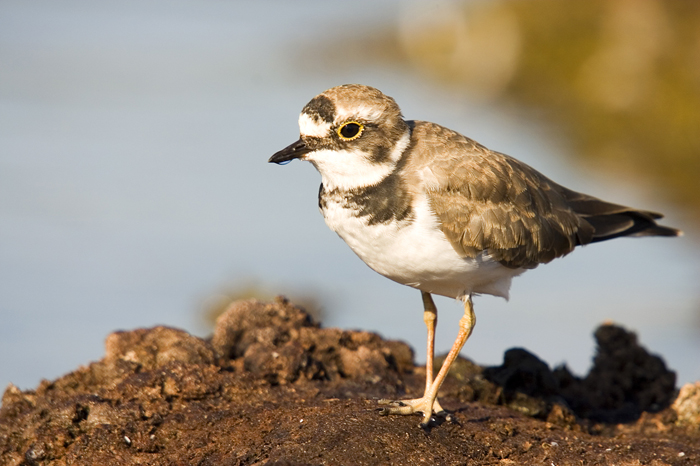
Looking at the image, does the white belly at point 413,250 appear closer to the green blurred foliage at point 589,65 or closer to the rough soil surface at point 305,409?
the rough soil surface at point 305,409

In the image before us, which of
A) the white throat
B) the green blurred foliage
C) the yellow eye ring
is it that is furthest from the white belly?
the green blurred foliage

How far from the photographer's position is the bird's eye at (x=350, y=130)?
5602 mm

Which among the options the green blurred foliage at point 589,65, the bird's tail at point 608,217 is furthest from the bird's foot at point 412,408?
the green blurred foliage at point 589,65

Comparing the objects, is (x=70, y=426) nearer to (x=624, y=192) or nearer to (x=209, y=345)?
(x=209, y=345)

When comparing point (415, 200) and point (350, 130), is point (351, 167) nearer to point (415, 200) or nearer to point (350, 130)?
point (350, 130)

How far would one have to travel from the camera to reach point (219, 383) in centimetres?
580

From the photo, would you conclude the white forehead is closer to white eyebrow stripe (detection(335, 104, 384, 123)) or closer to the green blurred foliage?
white eyebrow stripe (detection(335, 104, 384, 123))

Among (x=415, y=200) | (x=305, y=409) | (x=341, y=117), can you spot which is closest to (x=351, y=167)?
(x=341, y=117)

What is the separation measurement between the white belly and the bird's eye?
0.49 metres

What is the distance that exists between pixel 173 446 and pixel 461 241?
237cm

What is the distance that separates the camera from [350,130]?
222 inches

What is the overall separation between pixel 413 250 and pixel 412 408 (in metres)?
1.09

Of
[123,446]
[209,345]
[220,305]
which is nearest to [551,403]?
[209,345]

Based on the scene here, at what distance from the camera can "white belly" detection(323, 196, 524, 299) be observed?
17.8ft
